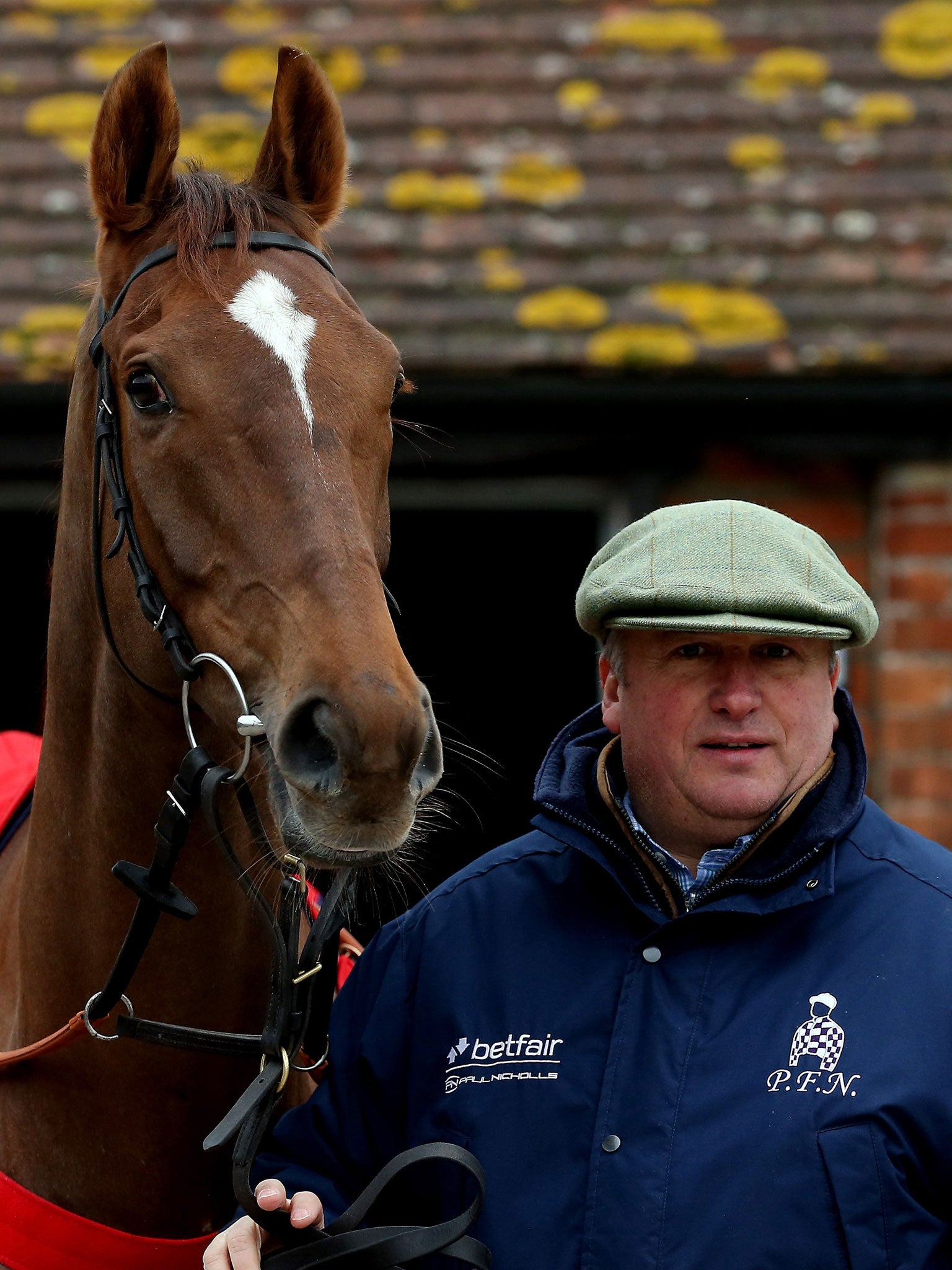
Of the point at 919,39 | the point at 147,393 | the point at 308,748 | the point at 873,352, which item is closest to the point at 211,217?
the point at 147,393

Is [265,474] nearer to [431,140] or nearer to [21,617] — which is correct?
[431,140]

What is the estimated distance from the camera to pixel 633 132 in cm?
473

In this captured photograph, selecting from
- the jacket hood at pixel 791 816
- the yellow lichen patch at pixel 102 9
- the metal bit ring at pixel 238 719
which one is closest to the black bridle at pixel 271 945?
the metal bit ring at pixel 238 719

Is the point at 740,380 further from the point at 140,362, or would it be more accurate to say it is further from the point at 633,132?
the point at 140,362

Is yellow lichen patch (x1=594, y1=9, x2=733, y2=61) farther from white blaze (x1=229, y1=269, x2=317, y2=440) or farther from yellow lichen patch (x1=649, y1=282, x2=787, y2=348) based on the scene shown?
white blaze (x1=229, y1=269, x2=317, y2=440)

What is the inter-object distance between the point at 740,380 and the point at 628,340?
1.15 ft

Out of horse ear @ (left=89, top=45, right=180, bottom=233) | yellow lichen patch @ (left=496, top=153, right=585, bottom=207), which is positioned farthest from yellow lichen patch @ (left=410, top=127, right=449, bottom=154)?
horse ear @ (left=89, top=45, right=180, bottom=233)

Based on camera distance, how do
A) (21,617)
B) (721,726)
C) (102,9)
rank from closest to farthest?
(721,726)
(102,9)
(21,617)

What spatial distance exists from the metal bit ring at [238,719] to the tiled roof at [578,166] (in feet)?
7.79

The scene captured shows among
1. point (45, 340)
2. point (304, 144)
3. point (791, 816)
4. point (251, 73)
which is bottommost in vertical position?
point (791, 816)

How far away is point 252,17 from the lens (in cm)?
497

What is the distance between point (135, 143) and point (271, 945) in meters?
1.30

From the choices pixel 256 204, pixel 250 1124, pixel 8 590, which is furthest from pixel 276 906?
pixel 8 590

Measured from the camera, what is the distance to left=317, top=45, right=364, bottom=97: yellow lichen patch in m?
4.80
